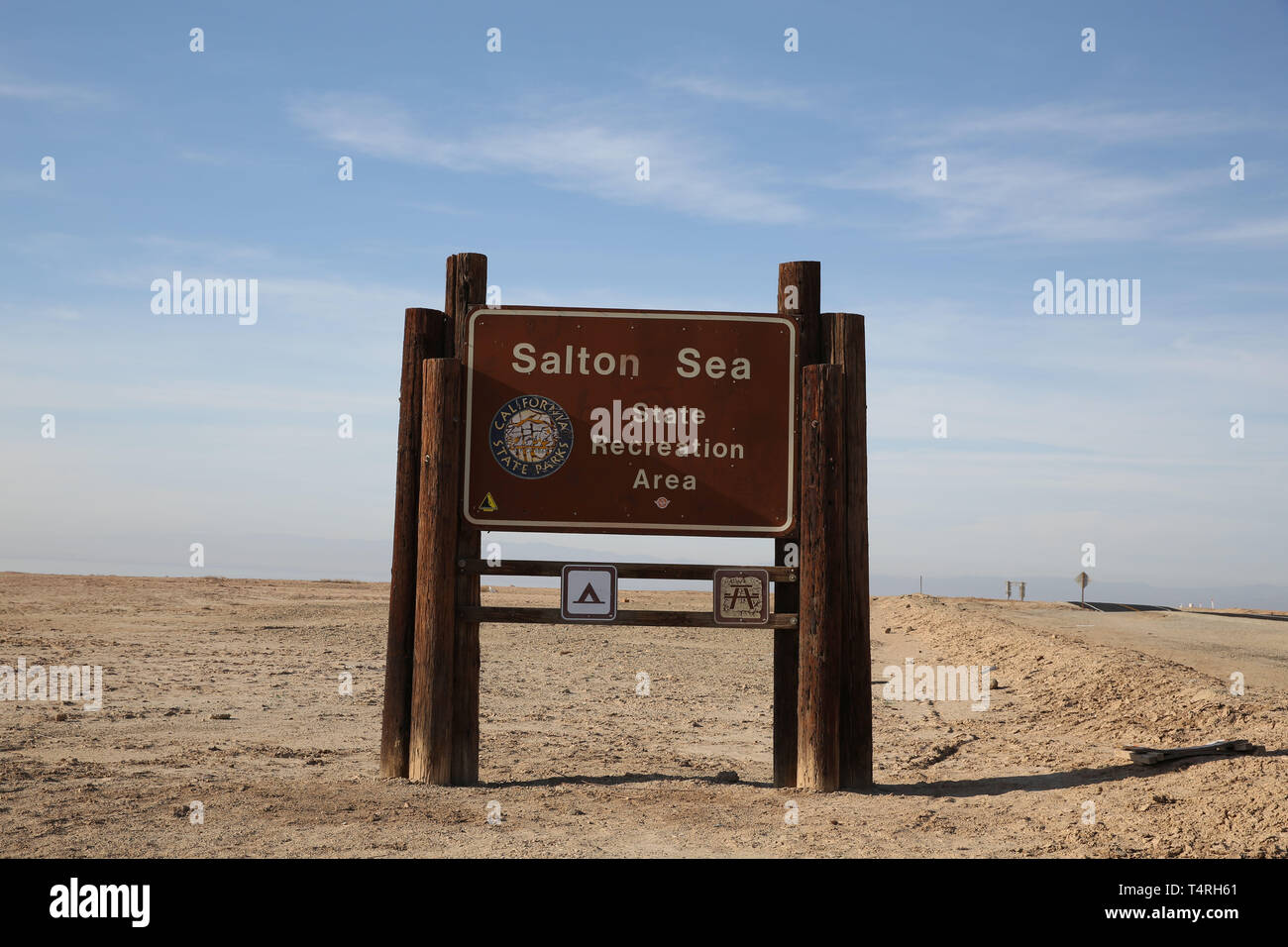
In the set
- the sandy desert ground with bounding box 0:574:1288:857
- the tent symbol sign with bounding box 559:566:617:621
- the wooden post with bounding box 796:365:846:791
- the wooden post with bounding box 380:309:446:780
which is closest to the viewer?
the sandy desert ground with bounding box 0:574:1288:857

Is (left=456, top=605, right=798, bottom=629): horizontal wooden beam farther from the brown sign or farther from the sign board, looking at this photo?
the brown sign

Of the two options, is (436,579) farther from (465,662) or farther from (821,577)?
(821,577)

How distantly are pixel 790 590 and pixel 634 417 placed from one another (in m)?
1.87

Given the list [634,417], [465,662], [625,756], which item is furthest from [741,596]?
[625,756]

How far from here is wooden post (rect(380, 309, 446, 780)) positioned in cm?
851

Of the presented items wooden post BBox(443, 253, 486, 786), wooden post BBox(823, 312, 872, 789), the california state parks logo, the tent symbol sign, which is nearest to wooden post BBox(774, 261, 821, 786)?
wooden post BBox(823, 312, 872, 789)

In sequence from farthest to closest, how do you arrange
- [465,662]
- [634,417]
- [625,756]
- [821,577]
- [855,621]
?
[625,756] < [634,417] < [465,662] < [855,621] < [821,577]

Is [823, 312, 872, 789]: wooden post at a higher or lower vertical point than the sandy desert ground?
higher

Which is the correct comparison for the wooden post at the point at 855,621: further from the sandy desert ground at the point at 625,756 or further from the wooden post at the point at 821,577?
the sandy desert ground at the point at 625,756

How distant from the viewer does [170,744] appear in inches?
391

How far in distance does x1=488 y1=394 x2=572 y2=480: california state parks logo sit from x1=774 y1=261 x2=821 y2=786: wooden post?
1.89 m

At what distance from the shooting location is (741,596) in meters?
8.38

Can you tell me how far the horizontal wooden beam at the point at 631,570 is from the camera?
835cm
